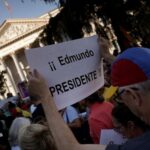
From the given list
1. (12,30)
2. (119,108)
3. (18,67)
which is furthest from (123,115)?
(18,67)

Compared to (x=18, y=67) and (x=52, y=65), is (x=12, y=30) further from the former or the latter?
(x=52, y=65)

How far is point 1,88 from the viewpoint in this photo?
30.0 metres

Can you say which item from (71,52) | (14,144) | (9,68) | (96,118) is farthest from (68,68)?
(9,68)

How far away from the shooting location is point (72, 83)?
9.16 feet

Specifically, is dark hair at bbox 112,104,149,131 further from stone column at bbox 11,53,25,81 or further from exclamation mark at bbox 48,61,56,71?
stone column at bbox 11,53,25,81

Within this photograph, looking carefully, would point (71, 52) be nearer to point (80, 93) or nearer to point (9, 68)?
point (80, 93)

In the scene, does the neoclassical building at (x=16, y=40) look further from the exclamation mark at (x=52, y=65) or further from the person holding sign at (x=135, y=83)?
the person holding sign at (x=135, y=83)

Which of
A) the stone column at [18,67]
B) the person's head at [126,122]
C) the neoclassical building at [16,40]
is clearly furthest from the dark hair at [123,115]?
the stone column at [18,67]

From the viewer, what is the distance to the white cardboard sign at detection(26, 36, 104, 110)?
2.54 m

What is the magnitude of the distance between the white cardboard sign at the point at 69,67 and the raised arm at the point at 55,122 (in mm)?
303

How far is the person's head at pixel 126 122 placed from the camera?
8.79 ft

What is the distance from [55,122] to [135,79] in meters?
0.51

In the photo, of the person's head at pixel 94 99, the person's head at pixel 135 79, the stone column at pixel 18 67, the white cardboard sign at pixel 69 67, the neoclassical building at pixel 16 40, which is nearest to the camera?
the person's head at pixel 135 79

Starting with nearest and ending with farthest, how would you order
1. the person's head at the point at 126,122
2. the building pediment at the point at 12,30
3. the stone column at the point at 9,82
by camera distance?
the person's head at the point at 126,122
the building pediment at the point at 12,30
the stone column at the point at 9,82
